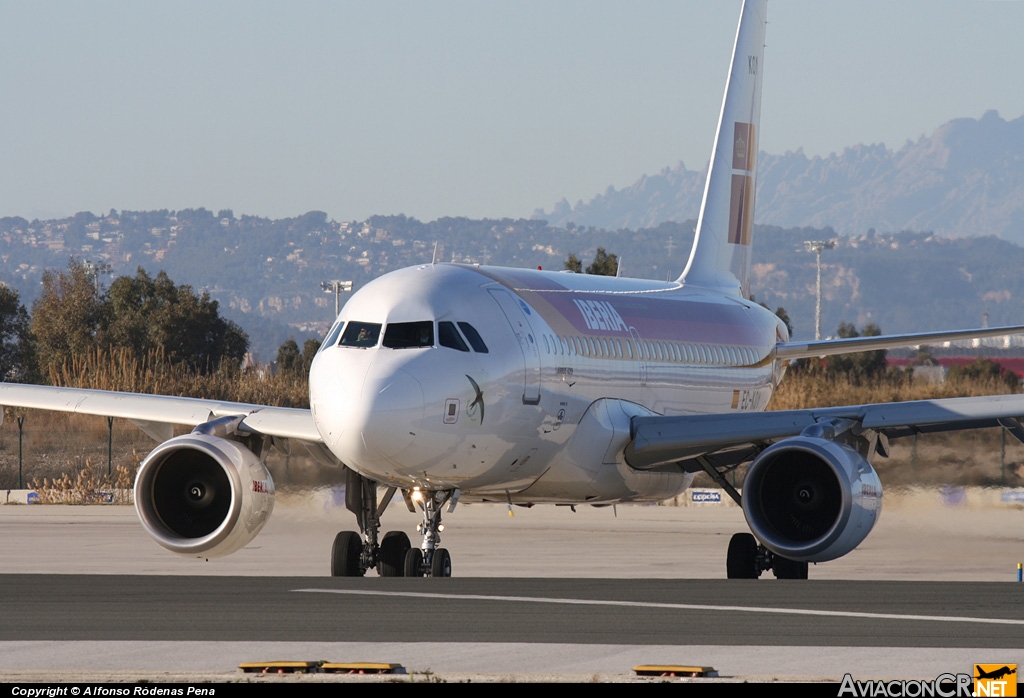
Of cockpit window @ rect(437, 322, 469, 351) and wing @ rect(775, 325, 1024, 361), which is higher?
cockpit window @ rect(437, 322, 469, 351)

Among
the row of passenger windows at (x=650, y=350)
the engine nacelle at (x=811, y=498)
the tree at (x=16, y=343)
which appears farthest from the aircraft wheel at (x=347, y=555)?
the tree at (x=16, y=343)

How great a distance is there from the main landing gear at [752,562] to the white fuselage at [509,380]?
1.55 metres

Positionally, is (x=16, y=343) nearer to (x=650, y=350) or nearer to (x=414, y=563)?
(x=650, y=350)

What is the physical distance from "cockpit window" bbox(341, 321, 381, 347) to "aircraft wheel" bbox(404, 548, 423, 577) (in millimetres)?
2517

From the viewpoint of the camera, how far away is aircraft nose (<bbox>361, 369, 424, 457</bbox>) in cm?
1836

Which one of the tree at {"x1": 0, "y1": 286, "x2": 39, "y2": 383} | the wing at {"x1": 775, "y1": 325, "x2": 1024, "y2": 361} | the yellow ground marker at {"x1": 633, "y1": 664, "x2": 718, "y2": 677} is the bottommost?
the tree at {"x1": 0, "y1": 286, "x2": 39, "y2": 383}

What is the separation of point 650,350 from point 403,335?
246 inches

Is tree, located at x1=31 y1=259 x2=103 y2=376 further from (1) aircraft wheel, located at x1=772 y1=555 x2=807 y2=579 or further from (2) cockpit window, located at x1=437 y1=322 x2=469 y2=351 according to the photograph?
(2) cockpit window, located at x1=437 y1=322 x2=469 y2=351

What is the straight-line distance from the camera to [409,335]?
1952cm

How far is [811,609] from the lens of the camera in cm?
1391

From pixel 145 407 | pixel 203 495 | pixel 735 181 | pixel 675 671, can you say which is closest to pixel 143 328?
pixel 735 181

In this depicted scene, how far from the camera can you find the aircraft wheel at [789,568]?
23.1 meters

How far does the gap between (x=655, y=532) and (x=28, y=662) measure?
26686mm

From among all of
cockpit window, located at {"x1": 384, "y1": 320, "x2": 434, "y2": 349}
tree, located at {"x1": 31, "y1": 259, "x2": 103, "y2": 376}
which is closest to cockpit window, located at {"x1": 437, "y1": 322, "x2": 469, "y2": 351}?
cockpit window, located at {"x1": 384, "y1": 320, "x2": 434, "y2": 349}
